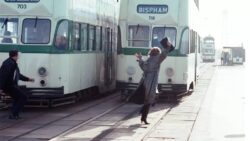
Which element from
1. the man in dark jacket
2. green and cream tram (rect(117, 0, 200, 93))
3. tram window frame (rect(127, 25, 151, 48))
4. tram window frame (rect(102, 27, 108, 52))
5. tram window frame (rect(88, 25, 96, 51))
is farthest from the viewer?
tram window frame (rect(102, 27, 108, 52))

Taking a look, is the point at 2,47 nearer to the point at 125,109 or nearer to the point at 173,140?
the point at 125,109

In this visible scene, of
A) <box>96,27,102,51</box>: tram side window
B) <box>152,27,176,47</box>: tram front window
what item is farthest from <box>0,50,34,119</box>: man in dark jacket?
<box>152,27,176,47</box>: tram front window

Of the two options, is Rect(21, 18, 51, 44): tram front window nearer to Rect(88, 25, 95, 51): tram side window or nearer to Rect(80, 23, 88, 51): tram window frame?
Rect(80, 23, 88, 51): tram window frame

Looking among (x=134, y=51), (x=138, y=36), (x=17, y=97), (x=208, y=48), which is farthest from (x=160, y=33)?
(x=208, y=48)

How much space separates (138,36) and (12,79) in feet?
18.4

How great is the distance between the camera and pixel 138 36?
1853 centimetres

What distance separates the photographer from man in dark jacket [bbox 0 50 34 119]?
13914mm

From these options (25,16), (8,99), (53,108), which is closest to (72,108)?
(53,108)

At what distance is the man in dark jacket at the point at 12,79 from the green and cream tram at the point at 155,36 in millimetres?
4948

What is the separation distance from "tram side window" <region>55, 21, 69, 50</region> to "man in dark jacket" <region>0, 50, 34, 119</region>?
1758 mm

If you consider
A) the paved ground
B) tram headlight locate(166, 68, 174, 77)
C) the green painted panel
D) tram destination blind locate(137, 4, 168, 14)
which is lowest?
the paved ground

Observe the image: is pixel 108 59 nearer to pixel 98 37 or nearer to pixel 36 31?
pixel 98 37

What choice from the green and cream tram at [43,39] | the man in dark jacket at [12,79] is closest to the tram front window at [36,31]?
the green and cream tram at [43,39]

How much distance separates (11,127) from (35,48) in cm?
304
